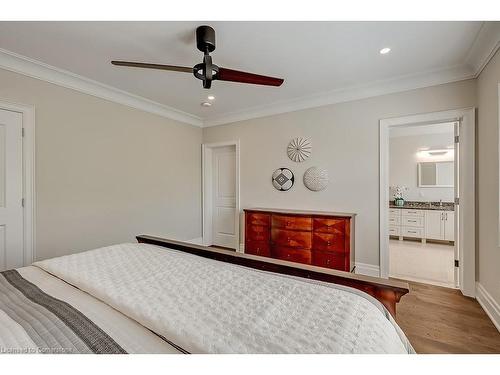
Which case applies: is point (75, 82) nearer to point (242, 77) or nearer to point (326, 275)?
point (242, 77)

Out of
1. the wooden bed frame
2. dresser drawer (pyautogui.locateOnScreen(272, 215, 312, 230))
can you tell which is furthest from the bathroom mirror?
the wooden bed frame

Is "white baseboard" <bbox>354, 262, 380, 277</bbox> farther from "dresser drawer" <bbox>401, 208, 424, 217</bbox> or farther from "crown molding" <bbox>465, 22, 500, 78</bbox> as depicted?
"dresser drawer" <bbox>401, 208, 424, 217</bbox>

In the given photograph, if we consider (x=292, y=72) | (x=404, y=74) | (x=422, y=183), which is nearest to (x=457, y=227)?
(x=404, y=74)

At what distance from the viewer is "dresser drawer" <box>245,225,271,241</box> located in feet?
10.9

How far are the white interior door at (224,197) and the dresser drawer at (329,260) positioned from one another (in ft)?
5.72

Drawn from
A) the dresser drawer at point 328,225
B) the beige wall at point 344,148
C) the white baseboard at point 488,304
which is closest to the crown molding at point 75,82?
the beige wall at point 344,148

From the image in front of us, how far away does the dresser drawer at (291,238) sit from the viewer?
9.86 ft

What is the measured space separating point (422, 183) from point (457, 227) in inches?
120

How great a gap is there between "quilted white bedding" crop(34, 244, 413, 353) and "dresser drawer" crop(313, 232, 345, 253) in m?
1.76

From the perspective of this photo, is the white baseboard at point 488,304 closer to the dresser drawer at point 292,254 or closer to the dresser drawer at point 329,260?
the dresser drawer at point 329,260

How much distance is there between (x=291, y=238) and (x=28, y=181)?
9.97ft

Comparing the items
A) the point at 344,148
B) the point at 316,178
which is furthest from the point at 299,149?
the point at 344,148

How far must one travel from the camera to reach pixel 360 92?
3.01 metres
